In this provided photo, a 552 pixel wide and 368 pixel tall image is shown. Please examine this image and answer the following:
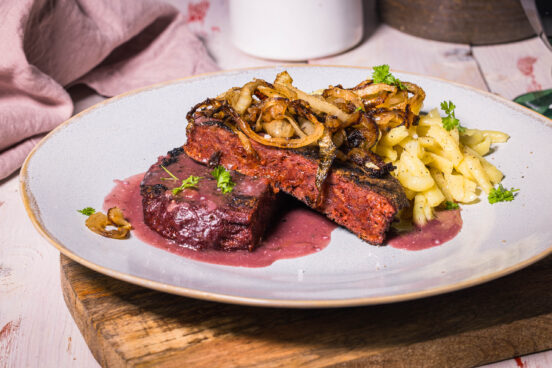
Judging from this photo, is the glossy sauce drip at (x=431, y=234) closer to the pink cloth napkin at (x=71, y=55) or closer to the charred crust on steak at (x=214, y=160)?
the charred crust on steak at (x=214, y=160)

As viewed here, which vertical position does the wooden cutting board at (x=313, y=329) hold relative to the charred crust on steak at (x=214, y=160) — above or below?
below

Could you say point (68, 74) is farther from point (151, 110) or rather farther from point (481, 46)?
point (481, 46)

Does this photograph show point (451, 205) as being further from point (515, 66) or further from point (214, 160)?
point (515, 66)

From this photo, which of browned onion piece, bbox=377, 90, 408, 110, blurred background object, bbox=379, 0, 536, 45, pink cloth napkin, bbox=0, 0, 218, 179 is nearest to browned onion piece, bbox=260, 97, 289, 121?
browned onion piece, bbox=377, 90, 408, 110

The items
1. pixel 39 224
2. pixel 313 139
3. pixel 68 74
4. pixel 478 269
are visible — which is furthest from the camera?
pixel 68 74

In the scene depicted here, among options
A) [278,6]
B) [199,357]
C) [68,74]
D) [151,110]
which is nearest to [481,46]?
[278,6]

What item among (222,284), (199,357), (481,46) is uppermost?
(222,284)

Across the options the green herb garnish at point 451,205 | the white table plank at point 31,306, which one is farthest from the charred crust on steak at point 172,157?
the green herb garnish at point 451,205
